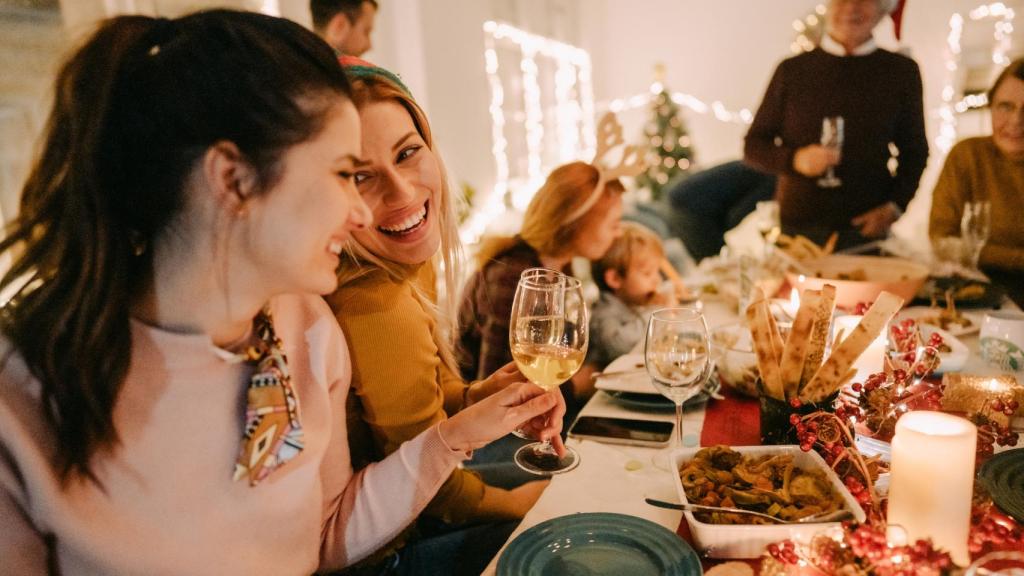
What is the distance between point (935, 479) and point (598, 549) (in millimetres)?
378

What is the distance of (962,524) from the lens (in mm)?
752

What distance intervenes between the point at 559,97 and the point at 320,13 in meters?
4.15

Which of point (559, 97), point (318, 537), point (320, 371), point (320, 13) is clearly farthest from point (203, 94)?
point (559, 97)

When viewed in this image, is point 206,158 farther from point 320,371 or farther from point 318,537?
point 318,537

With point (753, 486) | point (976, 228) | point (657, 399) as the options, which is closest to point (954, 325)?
point (976, 228)

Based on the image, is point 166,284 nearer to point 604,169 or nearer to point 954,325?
point 604,169

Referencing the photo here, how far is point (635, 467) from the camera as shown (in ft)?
3.57

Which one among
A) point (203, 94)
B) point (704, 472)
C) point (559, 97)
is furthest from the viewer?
point (559, 97)

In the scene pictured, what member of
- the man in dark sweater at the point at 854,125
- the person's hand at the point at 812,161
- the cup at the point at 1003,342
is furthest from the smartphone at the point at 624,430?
the man in dark sweater at the point at 854,125

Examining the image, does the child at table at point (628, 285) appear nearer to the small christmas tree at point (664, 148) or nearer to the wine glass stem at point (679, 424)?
the wine glass stem at point (679, 424)

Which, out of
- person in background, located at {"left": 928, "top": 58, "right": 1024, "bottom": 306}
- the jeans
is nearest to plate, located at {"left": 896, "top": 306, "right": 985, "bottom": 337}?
person in background, located at {"left": 928, "top": 58, "right": 1024, "bottom": 306}

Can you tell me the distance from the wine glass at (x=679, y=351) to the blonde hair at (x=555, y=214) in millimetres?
948

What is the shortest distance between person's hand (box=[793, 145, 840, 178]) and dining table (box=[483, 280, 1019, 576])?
1.24m

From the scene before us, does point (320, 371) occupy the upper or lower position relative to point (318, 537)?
upper
